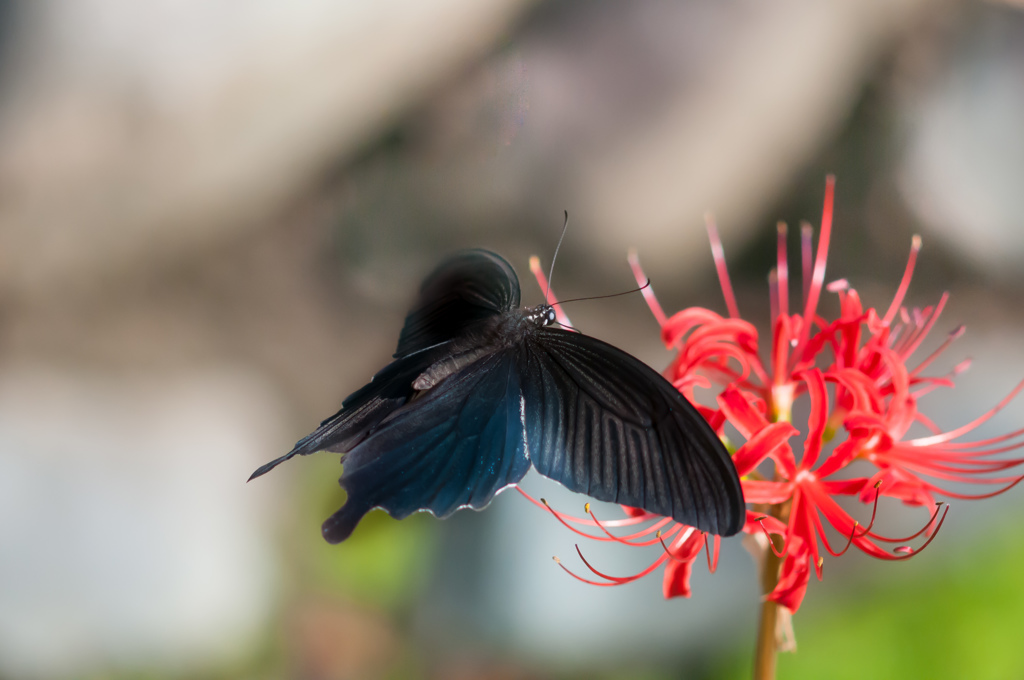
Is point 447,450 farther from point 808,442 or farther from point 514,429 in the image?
point 808,442

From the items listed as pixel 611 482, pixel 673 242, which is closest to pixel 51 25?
pixel 673 242

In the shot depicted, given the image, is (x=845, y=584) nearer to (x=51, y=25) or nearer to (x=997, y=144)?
(x=997, y=144)

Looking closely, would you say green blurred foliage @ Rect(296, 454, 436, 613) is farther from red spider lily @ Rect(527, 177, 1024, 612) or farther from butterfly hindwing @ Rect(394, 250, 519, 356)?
red spider lily @ Rect(527, 177, 1024, 612)

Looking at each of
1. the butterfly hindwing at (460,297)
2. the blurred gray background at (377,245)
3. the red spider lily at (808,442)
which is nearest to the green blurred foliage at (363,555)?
the blurred gray background at (377,245)

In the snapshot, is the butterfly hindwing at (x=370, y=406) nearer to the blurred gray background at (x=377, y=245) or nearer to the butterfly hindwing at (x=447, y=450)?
the butterfly hindwing at (x=447, y=450)

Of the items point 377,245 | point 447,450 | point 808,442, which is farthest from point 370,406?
point 377,245

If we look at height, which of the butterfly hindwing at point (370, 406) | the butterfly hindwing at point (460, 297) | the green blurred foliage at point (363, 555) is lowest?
the butterfly hindwing at point (370, 406)

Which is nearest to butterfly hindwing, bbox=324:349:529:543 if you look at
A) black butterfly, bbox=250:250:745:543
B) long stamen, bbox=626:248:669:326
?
black butterfly, bbox=250:250:745:543
